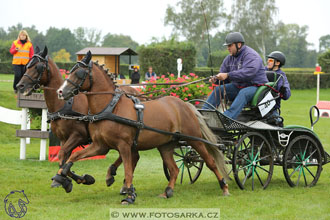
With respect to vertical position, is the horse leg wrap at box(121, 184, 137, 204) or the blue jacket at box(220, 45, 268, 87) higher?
the blue jacket at box(220, 45, 268, 87)

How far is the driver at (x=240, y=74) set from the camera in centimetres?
822

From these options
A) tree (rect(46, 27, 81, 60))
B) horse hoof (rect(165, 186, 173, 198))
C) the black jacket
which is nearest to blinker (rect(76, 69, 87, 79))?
horse hoof (rect(165, 186, 173, 198))

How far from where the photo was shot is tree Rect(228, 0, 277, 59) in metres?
64.7

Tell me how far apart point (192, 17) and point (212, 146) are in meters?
57.9

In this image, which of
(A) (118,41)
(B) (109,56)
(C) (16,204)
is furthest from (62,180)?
(A) (118,41)

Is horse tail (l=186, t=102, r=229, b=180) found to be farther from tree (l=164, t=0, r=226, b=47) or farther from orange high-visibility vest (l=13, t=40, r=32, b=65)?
tree (l=164, t=0, r=226, b=47)

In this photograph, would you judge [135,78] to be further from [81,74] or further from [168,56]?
[81,74]

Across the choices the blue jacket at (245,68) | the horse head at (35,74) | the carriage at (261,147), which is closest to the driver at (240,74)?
the blue jacket at (245,68)

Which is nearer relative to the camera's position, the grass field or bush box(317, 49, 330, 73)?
Answer: the grass field

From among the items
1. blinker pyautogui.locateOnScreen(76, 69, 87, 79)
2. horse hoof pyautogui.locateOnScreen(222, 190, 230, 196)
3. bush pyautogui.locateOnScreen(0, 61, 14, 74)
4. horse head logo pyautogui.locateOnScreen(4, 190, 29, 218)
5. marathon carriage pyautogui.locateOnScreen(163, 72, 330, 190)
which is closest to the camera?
horse head logo pyautogui.locateOnScreen(4, 190, 29, 218)

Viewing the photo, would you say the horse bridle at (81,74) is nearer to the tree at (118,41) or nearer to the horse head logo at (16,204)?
the horse head logo at (16,204)

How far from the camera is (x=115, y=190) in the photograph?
27.4 ft

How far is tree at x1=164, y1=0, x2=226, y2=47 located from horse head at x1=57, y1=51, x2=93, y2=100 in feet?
191

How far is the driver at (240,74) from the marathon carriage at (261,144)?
0.17 metres
